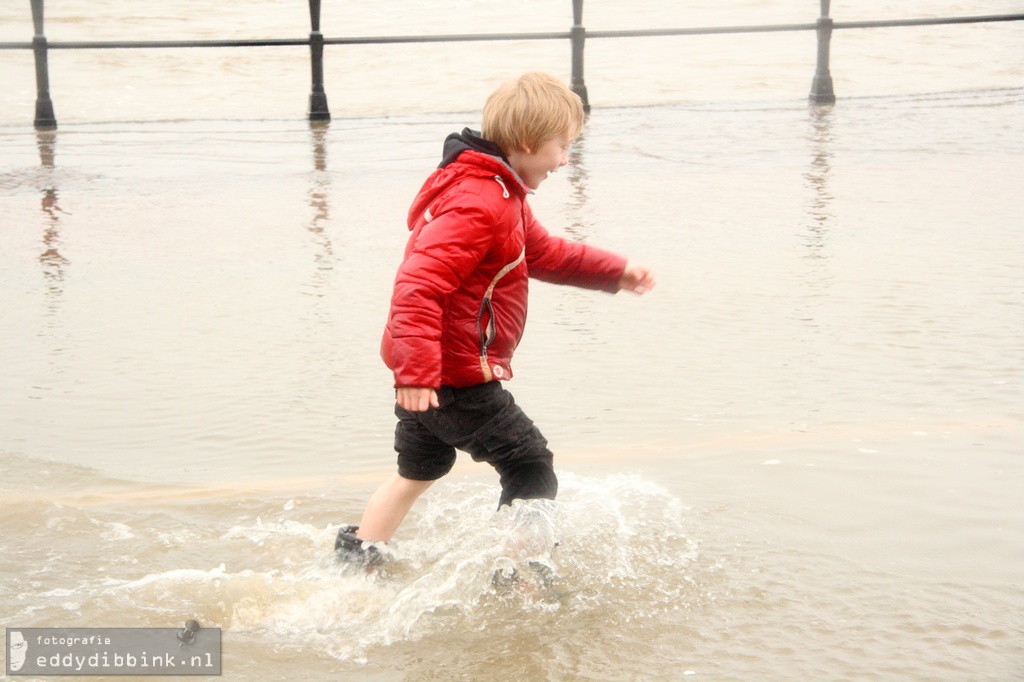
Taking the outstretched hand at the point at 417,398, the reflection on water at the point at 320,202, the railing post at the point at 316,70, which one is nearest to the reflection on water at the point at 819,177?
the reflection on water at the point at 320,202

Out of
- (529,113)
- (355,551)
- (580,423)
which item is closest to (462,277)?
(529,113)

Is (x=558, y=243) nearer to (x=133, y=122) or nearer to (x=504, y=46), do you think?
(x=133, y=122)

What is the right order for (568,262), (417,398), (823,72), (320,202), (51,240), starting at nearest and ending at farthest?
(417,398), (568,262), (51,240), (320,202), (823,72)

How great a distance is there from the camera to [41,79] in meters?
11.7

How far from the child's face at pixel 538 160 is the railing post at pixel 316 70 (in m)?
8.95

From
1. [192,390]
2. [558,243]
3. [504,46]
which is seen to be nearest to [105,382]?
[192,390]

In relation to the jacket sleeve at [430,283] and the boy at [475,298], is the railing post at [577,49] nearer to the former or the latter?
the boy at [475,298]

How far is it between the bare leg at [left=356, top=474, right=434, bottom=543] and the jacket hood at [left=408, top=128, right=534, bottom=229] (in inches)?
24.1

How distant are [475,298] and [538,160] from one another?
0.34m

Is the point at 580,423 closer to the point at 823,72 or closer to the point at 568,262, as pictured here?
the point at 568,262

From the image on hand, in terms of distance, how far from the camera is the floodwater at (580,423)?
2684mm

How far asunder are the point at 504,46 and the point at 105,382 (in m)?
27.5

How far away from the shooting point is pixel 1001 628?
2.56 m

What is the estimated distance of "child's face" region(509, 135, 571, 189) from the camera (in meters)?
2.88
